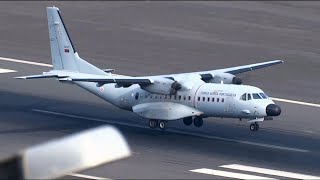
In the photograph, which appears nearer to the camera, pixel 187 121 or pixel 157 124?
pixel 157 124

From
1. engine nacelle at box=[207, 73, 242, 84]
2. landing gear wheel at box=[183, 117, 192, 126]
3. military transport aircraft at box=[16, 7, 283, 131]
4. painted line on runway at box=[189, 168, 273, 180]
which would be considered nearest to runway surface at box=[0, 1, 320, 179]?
painted line on runway at box=[189, 168, 273, 180]

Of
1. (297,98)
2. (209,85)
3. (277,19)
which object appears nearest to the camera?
(209,85)

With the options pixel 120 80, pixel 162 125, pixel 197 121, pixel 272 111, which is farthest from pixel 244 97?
pixel 120 80

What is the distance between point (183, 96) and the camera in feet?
132

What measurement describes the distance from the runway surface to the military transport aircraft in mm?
1188

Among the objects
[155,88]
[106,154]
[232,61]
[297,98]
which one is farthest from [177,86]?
[106,154]

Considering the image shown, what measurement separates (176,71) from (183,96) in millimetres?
18918

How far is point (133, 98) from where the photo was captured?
41844mm

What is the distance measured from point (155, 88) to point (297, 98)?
13.6m

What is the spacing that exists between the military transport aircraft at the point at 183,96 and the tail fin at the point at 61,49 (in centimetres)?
160

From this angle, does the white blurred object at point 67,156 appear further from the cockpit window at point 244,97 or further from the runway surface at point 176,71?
the cockpit window at point 244,97

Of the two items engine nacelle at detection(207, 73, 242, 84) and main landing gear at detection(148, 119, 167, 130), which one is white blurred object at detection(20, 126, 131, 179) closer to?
main landing gear at detection(148, 119, 167, 130)

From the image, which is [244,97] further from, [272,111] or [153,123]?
[153,123]

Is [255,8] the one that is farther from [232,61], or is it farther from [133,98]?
[133,98]
